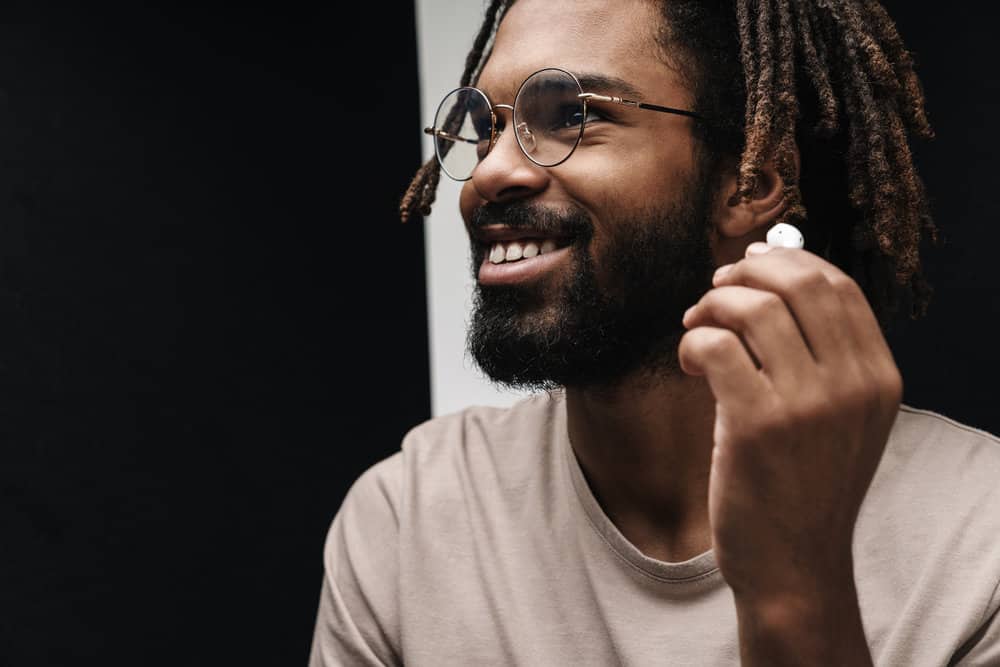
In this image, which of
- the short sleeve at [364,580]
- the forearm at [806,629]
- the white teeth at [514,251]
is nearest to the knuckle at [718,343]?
the forearm at [806,629]

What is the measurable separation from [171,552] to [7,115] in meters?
0.79

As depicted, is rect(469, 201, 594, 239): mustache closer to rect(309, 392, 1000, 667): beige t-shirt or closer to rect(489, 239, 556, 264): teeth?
rect(489, 239, 556, 264): teeth

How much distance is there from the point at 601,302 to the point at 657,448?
24 cm

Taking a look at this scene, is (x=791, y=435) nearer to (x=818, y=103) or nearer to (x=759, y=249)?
(x=759, y=249)

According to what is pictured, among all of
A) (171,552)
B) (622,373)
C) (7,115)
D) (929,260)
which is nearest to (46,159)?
(7,115)

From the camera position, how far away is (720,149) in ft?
5.39

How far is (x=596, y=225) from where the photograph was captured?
1.56 m

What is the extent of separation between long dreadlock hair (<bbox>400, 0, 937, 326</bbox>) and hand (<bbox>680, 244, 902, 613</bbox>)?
0.46m

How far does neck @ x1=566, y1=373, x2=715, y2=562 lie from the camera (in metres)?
1.63

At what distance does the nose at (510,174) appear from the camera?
5.14 ft

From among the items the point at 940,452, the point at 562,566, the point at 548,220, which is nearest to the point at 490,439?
the point at 562,566

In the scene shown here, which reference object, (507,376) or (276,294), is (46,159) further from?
(507,376)

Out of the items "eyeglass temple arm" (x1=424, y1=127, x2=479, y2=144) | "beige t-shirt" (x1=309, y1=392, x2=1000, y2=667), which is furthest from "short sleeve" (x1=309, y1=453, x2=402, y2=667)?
"eyeglass temple arm" (x1=424, y1=127, x2=479, y2=144)

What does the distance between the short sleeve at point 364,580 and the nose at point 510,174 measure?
0.53 m
